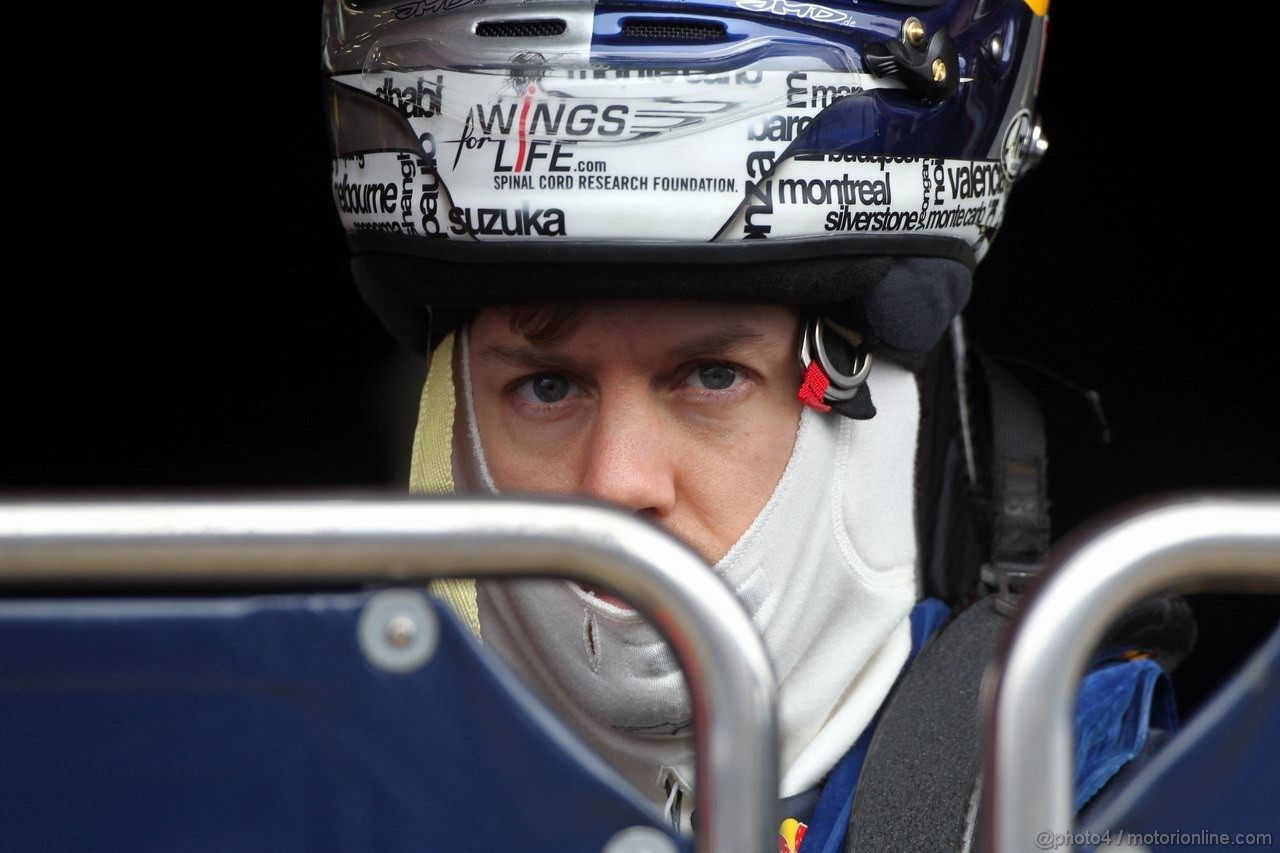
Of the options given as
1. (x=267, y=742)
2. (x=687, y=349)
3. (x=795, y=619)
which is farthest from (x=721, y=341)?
(x=267, y=742)

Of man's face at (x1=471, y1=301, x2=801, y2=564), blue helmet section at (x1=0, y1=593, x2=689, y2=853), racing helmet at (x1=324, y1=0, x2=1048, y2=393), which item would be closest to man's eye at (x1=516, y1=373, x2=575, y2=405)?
man's face at (x1=471, y1=301, x2=801, y2=564)

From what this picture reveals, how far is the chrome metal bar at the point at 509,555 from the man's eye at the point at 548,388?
2.89 feet

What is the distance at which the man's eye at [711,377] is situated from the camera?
1467 millimetres

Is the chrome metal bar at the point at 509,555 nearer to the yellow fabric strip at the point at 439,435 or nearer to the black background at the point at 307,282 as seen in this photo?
the yellow fabric strip at the point at 439,435

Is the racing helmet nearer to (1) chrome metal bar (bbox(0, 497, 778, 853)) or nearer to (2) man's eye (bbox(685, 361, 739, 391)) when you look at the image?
(2) man's eye (bbox(685, 361, 739, 391))

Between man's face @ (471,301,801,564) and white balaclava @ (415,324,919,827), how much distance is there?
0.14ft

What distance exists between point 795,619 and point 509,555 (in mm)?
916

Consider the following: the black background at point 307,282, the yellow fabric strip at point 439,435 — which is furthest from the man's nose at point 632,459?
the black background at point 307,282

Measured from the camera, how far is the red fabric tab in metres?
1.48

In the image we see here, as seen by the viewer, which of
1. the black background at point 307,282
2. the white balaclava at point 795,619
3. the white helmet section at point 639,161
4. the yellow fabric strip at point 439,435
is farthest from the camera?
the black background at point 307,282

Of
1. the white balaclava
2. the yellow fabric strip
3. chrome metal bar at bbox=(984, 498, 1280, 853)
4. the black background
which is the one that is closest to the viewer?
chrome metal bar at bbox=(984, 498, 1280, 853)

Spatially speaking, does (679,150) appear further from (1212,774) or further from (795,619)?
(1212,774)

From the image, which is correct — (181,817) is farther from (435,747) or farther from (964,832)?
(964,832)

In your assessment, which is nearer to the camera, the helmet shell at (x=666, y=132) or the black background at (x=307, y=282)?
the helmet shell at (x=666, y=132)
